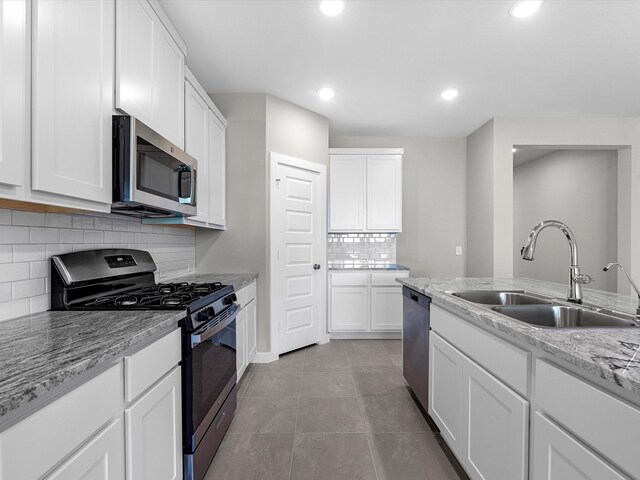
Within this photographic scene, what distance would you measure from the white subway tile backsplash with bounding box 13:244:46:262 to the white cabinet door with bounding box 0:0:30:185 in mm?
505

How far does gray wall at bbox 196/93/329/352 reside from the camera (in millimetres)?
2934

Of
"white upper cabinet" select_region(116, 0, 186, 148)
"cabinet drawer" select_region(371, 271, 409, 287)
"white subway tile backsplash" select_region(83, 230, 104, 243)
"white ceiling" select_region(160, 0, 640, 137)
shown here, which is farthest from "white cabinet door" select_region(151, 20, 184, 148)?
"cabinet drawer" select_region(371, 271, 409, 287)

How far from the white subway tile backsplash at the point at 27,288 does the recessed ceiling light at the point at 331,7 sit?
2144 millimetres

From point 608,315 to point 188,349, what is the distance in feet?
6.02

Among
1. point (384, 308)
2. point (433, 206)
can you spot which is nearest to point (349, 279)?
point (384, 308)

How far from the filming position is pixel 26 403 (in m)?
0.59

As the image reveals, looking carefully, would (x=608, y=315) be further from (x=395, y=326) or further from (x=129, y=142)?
(x=395, y=326)

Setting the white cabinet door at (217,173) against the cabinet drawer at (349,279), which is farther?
the cabinet drawer at (349,279)

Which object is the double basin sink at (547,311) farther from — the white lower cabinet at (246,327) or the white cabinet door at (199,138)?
the white cabinet door at (199,138)

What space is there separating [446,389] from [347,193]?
106 inches

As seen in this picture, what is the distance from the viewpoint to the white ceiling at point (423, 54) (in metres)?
→ 1.89

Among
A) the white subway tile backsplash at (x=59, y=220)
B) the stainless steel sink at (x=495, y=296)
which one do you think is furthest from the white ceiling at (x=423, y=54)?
the stainless steel sink at (x=495, y=296)

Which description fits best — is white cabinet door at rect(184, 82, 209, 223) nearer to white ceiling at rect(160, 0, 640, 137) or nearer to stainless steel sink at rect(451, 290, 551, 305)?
white ceiling at rect(160, 0, 640, 137)

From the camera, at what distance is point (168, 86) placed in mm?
1785
